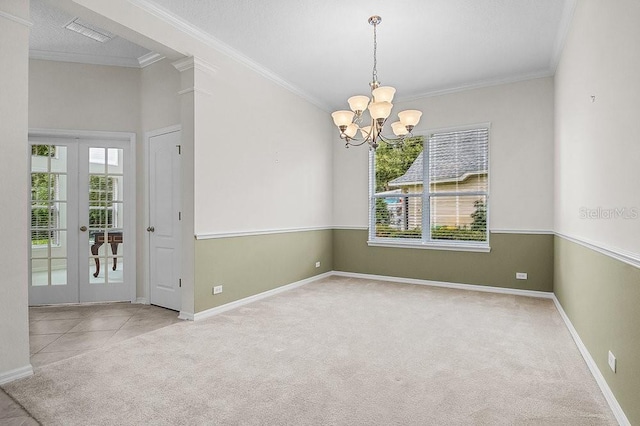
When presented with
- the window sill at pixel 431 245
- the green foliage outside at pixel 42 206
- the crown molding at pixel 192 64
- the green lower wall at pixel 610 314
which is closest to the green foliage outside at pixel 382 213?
the window sill at pixel 431 245

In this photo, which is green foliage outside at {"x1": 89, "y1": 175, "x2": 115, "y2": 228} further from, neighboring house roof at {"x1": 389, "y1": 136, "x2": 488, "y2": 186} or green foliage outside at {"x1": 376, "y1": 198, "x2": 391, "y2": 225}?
neighboring house roof at {"x1": 389, "y1": 136, "x2": 488, "y2": 186}

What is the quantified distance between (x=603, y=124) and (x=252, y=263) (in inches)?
148

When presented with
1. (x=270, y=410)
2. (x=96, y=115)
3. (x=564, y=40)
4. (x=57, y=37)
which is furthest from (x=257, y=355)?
(x=564, y=40)

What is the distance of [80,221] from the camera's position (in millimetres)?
4441

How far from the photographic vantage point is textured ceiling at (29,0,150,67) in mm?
3571

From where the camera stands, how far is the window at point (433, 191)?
518cm

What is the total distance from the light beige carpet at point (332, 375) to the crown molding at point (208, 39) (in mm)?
2996

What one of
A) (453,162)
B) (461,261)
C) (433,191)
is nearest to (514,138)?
(453,162)

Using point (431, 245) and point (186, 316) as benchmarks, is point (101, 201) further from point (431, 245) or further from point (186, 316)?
point (431, 245)

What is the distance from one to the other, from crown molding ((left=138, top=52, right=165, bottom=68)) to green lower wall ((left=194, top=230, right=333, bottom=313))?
238 centimetres

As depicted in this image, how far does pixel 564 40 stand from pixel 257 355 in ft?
14.3

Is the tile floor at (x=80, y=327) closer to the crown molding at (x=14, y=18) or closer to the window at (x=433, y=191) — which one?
the crown molding at (x=14, y=18)

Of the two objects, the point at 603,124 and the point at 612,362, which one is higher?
the point at 603,124

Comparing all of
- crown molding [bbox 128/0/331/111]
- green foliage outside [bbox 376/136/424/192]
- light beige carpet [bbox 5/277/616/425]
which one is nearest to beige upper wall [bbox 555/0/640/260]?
light beige carpet [bbox 5/277/616/425]
